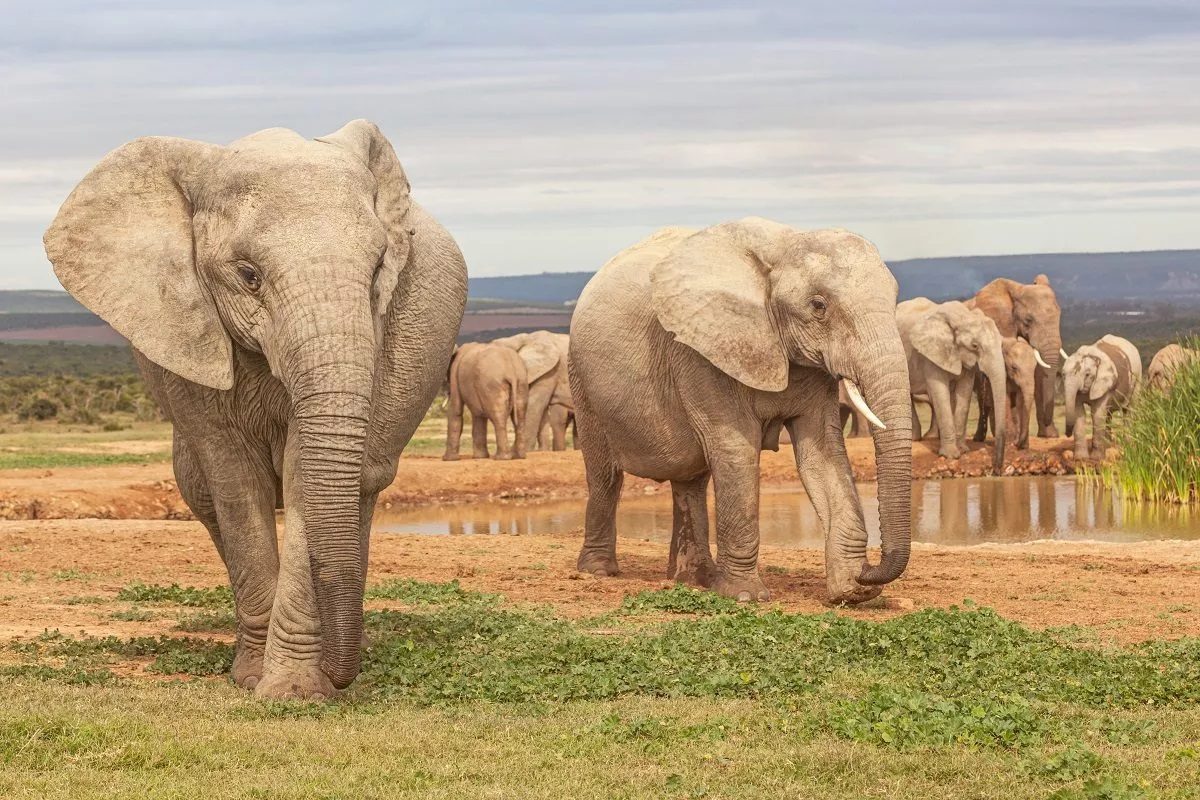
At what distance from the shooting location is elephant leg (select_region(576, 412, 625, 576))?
1633cm

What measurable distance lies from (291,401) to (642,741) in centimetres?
249

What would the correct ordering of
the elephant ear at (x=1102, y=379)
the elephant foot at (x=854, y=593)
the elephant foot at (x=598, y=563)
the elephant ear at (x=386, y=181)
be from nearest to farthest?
1. the elephant ear at (x=386, y=181)
2. the elephant foot at (x=854, y=593)
3. the elephant foot at (x=598, y=563)
4. the elephant ear at (x=1102, y=379)

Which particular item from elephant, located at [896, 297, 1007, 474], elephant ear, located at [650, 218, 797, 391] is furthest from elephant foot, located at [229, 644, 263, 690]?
elephant, located at [896, 297, 1007, 474]

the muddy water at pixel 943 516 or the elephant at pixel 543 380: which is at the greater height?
the elephant at pixel 543 380

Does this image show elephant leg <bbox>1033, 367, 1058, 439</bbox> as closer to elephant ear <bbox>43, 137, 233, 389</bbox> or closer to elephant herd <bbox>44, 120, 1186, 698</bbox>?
elephant herd <bbox>44, 120, 1186, 698</bbox>

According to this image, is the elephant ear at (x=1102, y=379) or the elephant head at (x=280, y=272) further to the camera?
the elephant ear at (x=1102, y=379)

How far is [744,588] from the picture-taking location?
14227 millimetres

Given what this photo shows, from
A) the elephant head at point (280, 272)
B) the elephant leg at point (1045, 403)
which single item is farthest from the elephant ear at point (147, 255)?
the elephant leg at point (1045, 403)

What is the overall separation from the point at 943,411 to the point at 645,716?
23.2 metres

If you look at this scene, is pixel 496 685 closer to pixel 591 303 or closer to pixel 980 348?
pixel 591 303

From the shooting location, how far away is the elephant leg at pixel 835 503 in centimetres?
1365

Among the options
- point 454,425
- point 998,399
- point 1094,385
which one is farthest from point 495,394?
point 1094,385

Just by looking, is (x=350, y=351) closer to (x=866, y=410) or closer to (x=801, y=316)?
(x=866, y=410)

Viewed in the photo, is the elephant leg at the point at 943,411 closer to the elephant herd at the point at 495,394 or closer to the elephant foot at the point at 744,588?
the elephant herd at the point at 495,394
